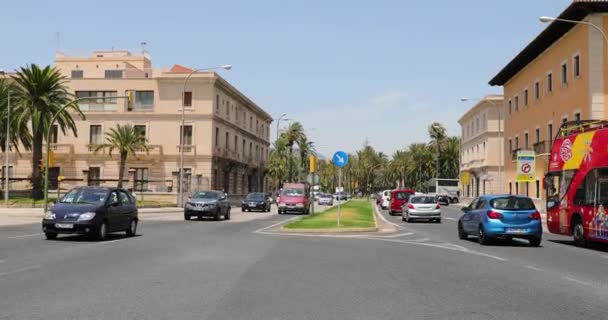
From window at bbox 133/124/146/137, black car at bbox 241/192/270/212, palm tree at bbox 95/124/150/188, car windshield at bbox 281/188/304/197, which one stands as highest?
window at bbox 133/124/146/137

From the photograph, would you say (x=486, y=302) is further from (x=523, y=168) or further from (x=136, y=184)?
(x=136, y=184)

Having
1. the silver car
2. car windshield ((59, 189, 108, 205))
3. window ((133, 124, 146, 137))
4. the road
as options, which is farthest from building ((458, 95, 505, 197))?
the road

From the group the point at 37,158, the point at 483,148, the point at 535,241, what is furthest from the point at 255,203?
the point at 483,148

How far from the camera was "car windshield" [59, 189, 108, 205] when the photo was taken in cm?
1830

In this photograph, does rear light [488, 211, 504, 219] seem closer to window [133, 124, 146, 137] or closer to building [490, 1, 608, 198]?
building [490, 1, 608, 198]

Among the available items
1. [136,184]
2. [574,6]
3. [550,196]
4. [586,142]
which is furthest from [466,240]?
[136,184]

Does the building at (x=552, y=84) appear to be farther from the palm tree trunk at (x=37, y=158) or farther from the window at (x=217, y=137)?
the palm tree trunk at (x=37, y=158)

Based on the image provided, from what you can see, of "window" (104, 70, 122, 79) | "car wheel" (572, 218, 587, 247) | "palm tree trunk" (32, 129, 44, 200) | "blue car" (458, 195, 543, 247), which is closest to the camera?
"blue car" (458, 195, 543, 247)

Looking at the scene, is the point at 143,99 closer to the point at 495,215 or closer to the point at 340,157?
the point at 340,157

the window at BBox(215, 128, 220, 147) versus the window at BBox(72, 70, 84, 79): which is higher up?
the window at BBox(72, 70, 84, 79)

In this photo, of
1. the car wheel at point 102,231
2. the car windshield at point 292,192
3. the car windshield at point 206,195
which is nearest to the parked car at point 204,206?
the car windshield at point 206,195

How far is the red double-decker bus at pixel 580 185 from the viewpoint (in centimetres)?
1806

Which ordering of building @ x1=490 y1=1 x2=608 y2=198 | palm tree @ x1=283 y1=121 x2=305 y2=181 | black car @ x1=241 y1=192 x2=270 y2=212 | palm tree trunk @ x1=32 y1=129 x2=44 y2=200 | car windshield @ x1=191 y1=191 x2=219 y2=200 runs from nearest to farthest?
car windshield @ x1=191 y1=191 x2=219 y2=200 < building @ x1=490 y1=1 x2=608 y2=198 < palm tree trunk @ x1=32 y1=129 x2=44 y2=200 < black car @ x1=241 y1=192 x2=270 y2=212 < palm tree @ x1=283 y1=121 x2=305 y2=181

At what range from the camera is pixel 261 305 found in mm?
8102
